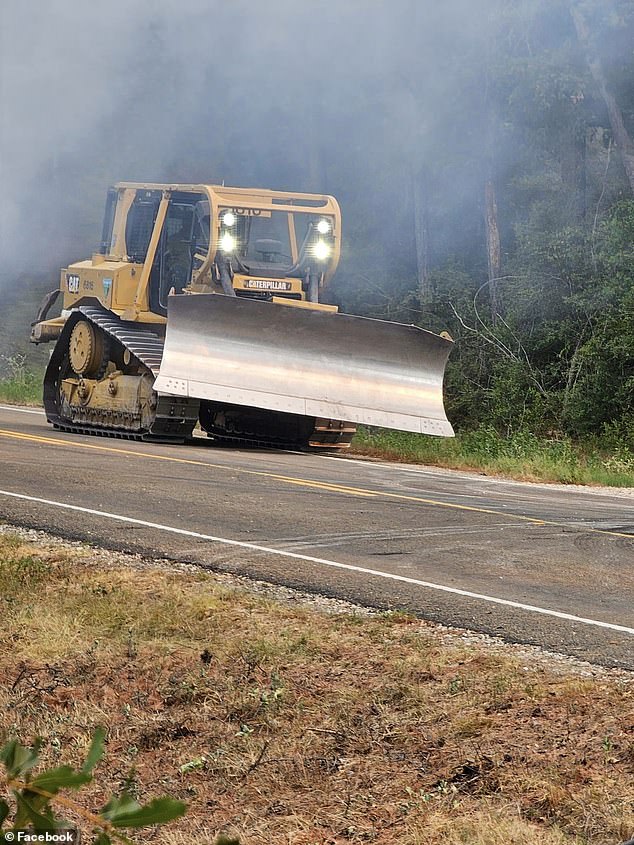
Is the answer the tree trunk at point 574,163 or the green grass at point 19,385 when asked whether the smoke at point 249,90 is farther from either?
the green grass at point 19,385

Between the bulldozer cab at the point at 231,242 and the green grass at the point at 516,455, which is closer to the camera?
the green grass at the point at 516,455

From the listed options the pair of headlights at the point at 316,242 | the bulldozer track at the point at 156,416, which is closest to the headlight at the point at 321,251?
the pair of headlights at the point at 316,242

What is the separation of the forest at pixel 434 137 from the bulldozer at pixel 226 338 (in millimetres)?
4554

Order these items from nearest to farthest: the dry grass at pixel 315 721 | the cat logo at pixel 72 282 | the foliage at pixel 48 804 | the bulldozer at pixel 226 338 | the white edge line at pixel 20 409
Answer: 1. the foliage at pixel 48 804
2. the dry grass at pixel 315 721
3. the bulldozer at pixel 226 338
4. the cat logo at pixel 72 282
5. the white edge line at pixel 20 409

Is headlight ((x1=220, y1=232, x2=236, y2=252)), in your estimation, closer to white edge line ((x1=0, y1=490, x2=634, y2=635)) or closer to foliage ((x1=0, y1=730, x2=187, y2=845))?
white edge line ((x1=0, y1=490, x2=634, y2=635))

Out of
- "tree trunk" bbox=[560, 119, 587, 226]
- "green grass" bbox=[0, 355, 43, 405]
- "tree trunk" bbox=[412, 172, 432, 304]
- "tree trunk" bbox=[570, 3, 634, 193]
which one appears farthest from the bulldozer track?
"tree trunk" bbox=[560, 119, 587, 226]

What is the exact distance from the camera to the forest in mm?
20781

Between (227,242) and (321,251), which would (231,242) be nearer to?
(227,242)

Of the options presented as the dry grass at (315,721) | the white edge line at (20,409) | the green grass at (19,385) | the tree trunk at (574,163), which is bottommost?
the dry grass at (315,721)

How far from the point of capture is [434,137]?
1084 inches

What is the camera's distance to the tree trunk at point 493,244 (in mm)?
25031

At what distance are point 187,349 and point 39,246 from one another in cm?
3045

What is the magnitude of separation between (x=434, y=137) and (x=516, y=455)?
40.1 ft

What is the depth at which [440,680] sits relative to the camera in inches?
202
